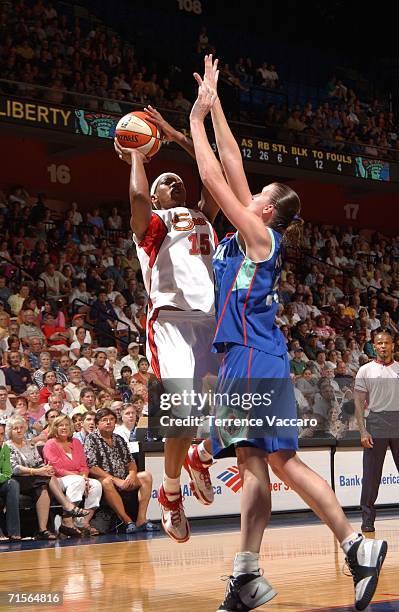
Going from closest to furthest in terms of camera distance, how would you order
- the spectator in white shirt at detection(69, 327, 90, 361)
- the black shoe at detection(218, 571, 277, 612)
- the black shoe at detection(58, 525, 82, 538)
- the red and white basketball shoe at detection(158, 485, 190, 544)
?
the black shoe at detection(218, 571, 277, 612) < the red and white basketball shoe at detection(158, 485, 190, 544) < the black shoe at detection(58, 525, 82, 538) < the spectator in white shirt at detection(69, 327, 90, 361)

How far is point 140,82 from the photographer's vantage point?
1802 cm

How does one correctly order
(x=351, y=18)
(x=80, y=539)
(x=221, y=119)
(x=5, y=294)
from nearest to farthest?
(x=221, y=119), (x=80, y=539), (x=5, y=294), (x=351, y=18)

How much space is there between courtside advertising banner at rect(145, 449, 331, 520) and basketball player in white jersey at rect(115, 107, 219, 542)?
4595 mm

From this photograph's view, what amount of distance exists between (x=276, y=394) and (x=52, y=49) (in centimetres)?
1411

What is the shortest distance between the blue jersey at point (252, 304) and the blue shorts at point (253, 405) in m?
0.06

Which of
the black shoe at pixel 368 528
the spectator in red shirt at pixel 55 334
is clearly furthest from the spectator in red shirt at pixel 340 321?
the black shoe at pixel 368 528

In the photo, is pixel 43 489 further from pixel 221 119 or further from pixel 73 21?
pixel 73 21

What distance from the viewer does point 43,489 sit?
366 inches

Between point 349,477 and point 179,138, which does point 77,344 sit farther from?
point 179,138

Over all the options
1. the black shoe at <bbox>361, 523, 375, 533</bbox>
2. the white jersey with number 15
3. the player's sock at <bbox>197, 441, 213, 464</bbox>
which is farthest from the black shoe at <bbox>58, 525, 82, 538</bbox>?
the white jersey with number 15

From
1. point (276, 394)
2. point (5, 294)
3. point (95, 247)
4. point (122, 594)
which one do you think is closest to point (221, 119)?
point (276, 394)

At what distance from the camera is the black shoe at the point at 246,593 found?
4.24 meters

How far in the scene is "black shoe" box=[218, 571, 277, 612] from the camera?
424 centimetres

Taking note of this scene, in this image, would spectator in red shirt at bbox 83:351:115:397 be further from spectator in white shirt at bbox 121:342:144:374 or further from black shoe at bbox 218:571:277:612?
black shoe at bbox 218:571:277:612
